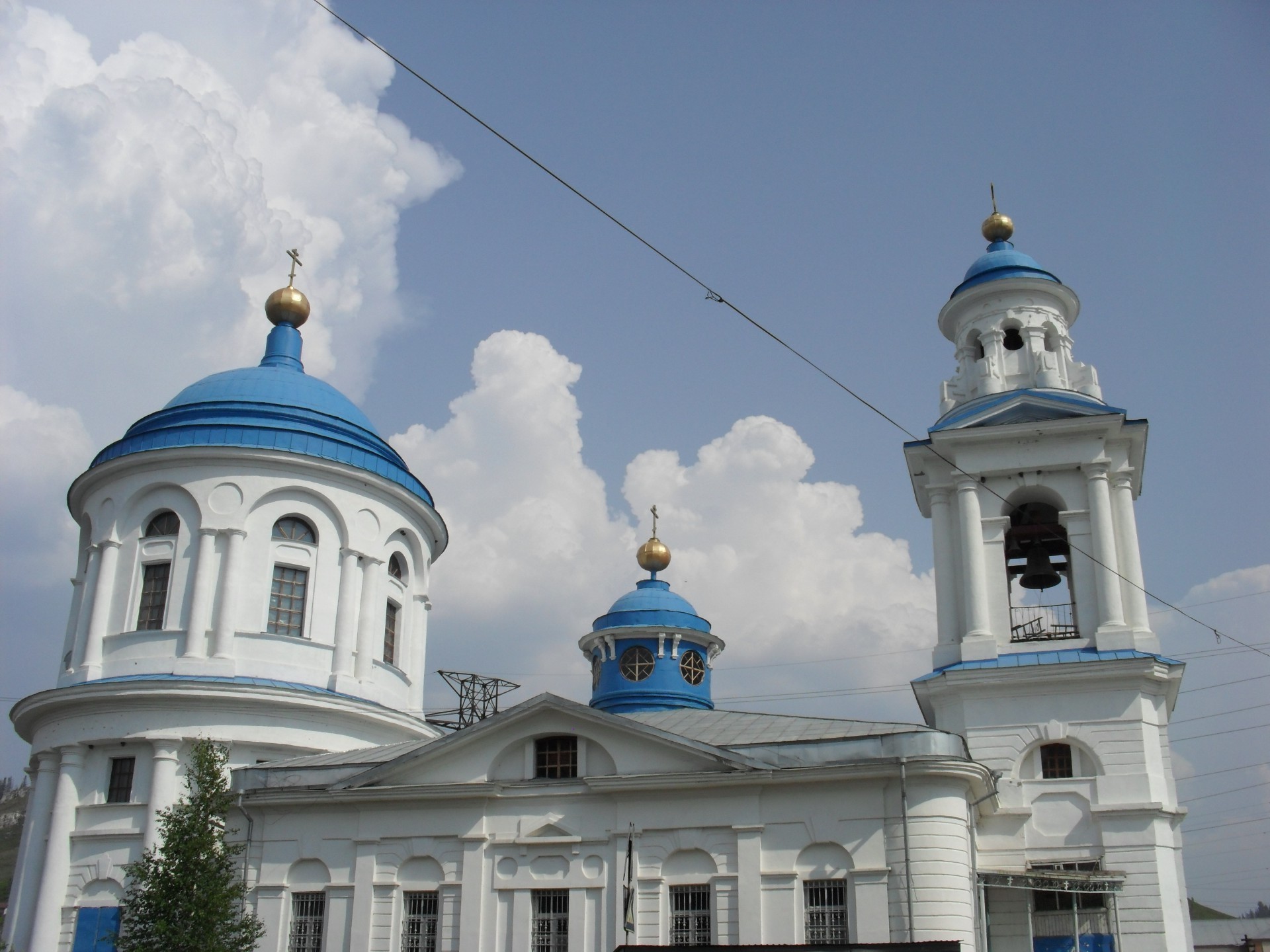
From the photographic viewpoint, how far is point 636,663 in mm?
33219

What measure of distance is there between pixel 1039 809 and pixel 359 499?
15395 millimetres

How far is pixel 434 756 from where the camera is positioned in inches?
860

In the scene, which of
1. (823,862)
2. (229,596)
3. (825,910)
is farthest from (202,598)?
(825,910)

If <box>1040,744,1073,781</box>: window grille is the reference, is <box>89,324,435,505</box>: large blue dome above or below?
above

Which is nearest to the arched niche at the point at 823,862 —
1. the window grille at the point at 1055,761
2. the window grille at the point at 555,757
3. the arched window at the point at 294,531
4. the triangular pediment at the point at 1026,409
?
the window grille at the point at 555,757

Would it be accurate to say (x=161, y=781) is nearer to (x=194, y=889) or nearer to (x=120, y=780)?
(x=120, y=780)

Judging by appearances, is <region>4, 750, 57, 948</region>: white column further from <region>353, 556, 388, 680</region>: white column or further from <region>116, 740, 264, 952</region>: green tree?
<region>353, 556, 388, 680</region>: white column

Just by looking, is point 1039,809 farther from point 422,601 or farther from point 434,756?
point 422,601

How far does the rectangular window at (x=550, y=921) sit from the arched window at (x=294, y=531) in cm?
999

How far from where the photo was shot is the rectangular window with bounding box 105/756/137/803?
2444 centimetres

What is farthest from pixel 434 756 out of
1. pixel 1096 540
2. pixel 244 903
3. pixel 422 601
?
pixel 1096 540

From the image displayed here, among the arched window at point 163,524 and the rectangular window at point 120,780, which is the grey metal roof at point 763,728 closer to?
the rectangular window at point 120,780

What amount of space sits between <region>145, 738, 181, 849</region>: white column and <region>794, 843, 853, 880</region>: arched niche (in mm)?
11938

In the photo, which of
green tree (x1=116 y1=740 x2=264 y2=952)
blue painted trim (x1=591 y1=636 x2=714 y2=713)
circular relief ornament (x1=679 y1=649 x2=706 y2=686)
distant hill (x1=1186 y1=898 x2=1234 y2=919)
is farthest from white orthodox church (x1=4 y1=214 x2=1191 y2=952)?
distant hill (x1=1186 y1=898 x2=1234 y2=919)
